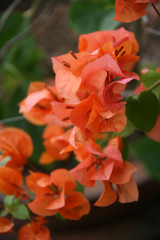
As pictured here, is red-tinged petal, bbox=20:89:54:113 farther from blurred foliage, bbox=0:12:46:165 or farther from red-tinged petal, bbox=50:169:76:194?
blurred foliage, bbox=0:12:46:165

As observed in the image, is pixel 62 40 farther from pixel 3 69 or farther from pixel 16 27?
pixel 16 27

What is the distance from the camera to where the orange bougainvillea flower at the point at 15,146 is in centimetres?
40

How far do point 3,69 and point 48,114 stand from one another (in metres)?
0.59

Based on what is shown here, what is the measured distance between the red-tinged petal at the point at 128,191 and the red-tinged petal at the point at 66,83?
118 millimetres

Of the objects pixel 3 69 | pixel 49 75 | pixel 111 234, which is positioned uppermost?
pixel 3 69

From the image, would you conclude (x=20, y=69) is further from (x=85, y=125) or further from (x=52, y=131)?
(x=85, y=125)

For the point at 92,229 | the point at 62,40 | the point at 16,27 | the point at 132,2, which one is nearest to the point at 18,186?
the point at 132,2

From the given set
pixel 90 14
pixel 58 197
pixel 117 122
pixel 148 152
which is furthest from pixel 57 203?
pixel 148 152

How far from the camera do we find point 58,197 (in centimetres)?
33

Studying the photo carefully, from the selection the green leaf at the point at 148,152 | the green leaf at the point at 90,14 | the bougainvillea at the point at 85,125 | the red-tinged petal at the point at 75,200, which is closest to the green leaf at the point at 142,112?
the bougainvillea at the point at 85,125

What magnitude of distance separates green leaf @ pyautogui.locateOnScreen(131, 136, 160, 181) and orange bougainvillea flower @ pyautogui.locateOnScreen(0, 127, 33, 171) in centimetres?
52

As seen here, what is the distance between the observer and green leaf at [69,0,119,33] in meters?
0.65

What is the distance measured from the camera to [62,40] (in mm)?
1396

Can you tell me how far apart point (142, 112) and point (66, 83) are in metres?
0.10
